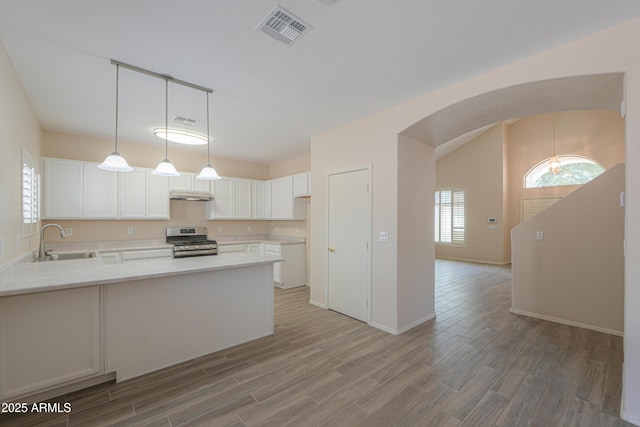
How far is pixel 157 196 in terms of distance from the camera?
508cm

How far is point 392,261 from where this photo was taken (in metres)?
3.45

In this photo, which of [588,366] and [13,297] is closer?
[13,297]

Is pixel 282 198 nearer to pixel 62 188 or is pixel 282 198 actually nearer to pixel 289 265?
pixel 289 265

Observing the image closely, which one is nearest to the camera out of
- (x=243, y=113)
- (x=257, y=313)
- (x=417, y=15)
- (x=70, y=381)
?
(x=417, y=15)

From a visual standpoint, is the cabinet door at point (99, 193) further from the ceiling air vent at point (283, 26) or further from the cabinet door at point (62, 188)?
the ceiling air vent at point (283, 26)

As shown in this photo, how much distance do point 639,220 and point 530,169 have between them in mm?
7824

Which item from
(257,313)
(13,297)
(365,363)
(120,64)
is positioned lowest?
(365,363)

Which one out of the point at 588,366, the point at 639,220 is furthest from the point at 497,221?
the point at 639,220

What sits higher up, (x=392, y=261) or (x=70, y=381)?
(x=392, y=261)

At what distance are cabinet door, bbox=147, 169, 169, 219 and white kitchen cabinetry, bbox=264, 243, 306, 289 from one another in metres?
2.07

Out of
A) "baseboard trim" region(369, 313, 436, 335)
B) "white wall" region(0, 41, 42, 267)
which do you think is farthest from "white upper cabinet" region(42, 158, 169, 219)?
"baseboard trim" region(369, 313, 436, 335)

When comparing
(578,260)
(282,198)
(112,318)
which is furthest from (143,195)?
(578,260)

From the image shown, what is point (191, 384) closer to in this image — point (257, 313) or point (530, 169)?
point (257, 313)

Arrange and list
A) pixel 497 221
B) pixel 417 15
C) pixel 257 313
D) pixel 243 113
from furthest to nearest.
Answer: pixel 497 221
pixel 243 113
pixel 257 313
pixel 417 15
